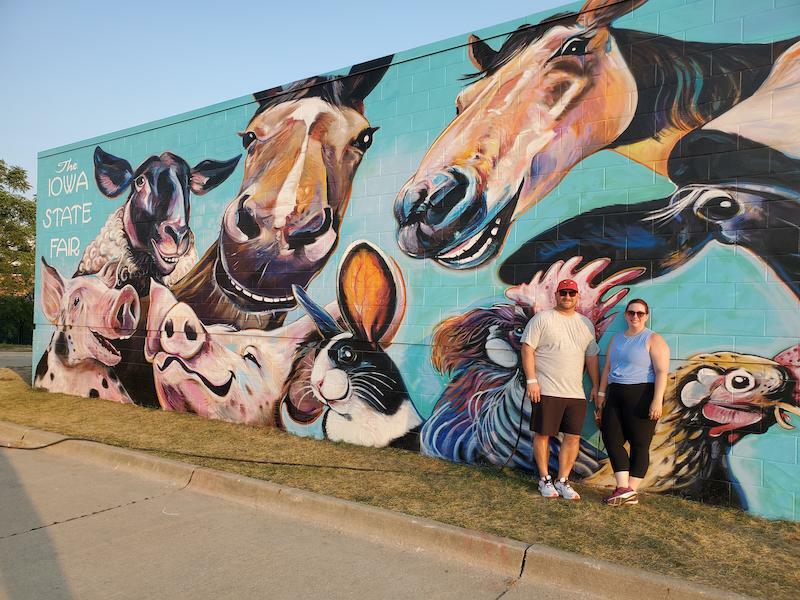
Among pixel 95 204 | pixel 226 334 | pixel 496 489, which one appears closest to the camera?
pixel 496 489

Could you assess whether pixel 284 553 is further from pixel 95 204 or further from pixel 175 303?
pixel 95 204

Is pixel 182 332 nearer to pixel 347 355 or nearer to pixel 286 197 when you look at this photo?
pixel 286 197

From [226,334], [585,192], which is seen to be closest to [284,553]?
[585,192]

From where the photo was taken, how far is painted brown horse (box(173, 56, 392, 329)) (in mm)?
7309

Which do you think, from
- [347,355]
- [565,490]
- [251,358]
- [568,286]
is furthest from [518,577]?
[251,358]

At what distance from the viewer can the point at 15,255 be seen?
92.1 feet

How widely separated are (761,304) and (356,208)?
4.20 meters

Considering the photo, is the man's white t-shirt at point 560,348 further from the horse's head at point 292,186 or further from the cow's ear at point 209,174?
the cow's ear at point 209,174

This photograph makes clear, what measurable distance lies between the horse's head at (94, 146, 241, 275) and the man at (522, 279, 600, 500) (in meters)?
5.14

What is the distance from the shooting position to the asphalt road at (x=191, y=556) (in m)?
3.66

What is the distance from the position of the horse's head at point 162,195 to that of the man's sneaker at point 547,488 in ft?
18.9

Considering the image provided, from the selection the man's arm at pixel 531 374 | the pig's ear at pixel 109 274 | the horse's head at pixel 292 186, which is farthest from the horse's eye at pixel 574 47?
the pig's ear at pixel 109 274

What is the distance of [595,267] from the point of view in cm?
554

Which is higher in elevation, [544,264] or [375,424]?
[544,264]
